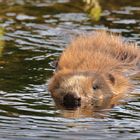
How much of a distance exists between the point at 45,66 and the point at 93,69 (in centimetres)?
135

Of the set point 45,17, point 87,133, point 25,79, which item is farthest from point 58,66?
point 45,17

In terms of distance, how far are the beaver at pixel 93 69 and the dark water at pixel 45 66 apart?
0.91ft

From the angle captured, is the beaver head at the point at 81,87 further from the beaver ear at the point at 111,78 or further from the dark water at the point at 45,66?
the dark water at the point at 45,66

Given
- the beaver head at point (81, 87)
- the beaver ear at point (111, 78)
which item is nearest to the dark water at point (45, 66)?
the beaver head at point (81, 87)

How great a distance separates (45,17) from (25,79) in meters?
4.97

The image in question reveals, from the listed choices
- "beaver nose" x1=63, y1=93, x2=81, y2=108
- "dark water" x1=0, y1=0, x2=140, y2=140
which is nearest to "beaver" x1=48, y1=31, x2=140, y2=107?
"beaver nose" x1=63, y1=93, x2=81, y2=108

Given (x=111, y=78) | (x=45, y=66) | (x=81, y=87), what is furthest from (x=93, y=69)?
(x=45, y=66)

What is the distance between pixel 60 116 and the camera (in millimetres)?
10211

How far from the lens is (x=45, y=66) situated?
43.3ft

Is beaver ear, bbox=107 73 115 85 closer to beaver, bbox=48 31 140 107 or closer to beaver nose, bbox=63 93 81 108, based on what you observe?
beaver, bbox=48 31 140 107

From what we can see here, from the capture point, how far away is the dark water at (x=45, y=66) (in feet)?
30.8

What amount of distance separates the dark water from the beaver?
28 centimetres

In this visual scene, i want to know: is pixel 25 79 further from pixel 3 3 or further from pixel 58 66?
pixel 3 3

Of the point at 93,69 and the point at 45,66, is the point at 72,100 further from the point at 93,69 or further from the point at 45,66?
the point at 45,66
